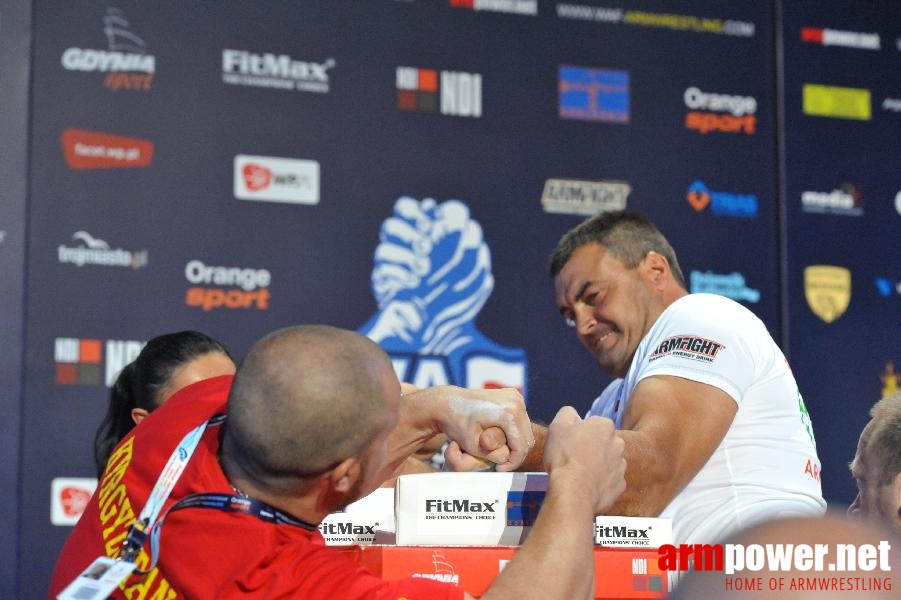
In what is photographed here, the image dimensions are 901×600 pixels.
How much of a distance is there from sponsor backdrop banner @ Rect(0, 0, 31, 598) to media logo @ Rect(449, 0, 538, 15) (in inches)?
60.3

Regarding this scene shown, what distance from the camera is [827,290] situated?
14.4 feet

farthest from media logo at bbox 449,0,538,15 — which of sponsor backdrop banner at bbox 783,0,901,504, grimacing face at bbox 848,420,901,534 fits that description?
grimacing face at bbox 848,420,901,534

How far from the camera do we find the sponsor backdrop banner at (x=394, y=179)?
3.59 m

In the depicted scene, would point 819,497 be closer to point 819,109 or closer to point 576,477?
point 576,477

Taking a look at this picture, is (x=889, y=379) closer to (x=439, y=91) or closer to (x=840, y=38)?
(x=840, y=38)

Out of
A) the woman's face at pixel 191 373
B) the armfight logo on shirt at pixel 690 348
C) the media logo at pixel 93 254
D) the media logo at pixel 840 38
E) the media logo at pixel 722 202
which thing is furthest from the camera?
the media logo at pixel 840 38

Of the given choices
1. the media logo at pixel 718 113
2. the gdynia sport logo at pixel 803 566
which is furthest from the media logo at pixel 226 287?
the gdynia sport logo at pixel 803 566

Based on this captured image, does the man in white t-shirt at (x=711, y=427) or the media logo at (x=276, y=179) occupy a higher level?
the media logo at (x=276, y=179)

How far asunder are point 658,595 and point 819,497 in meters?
0.83

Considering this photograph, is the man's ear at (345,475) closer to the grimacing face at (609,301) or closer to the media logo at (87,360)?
the grimacing face at (609,301)

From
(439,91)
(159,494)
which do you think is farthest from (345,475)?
(439,91)

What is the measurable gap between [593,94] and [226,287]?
62.2 inches

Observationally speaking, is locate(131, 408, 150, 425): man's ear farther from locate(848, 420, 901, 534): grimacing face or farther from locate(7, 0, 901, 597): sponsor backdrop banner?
locate(848, 420, 901, 534): grimacing face

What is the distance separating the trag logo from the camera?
153 inches
